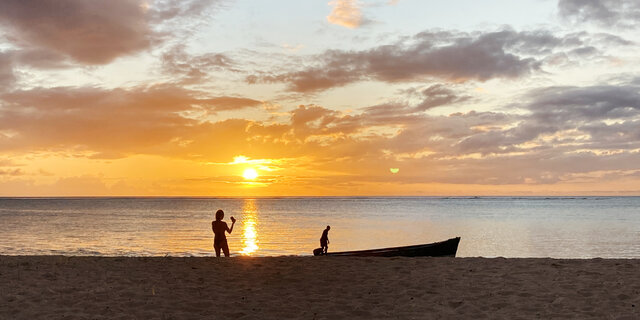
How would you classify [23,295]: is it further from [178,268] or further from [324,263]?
[324,263]

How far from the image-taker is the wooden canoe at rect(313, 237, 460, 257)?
20875 millimetres

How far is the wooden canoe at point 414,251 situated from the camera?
20875mm

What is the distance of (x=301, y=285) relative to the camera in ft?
42.0

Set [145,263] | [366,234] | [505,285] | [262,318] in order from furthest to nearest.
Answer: [366,234] → [145,263] → [505,285] → [262,318]

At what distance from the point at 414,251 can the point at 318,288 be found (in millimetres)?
10624

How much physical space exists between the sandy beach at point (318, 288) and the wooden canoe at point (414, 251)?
14.9 feet

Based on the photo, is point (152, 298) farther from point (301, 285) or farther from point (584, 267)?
point (584, 267)

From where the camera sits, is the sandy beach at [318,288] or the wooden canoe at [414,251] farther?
the wooden canoe at [414,251]

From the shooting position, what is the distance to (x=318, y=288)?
41.0 feet

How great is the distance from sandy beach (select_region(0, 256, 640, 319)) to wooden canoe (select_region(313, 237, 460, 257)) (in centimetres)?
453

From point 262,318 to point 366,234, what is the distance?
4620 centimetres

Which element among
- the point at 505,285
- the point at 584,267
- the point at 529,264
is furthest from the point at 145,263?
the point at 584,267

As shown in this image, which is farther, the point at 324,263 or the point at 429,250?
the point at 429,250

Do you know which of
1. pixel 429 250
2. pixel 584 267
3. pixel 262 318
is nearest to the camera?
pixel 262 318
